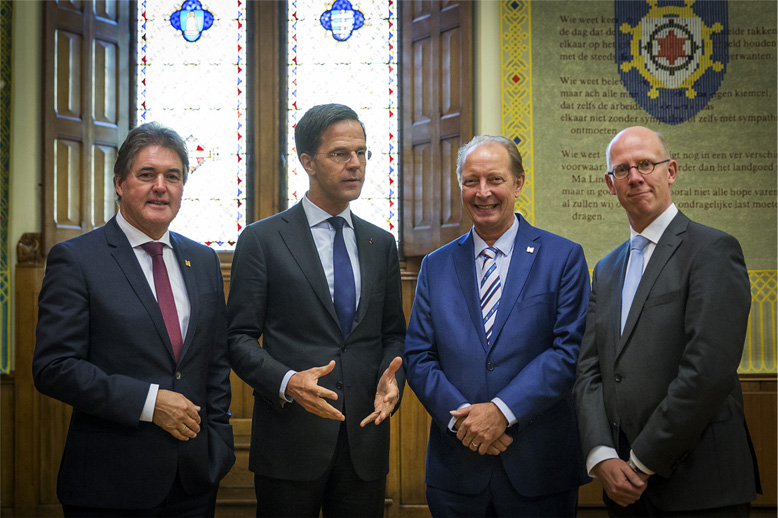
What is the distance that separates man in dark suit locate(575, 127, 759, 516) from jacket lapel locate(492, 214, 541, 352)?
24cm

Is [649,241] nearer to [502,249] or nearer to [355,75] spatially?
[502,249]

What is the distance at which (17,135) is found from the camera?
454 cm

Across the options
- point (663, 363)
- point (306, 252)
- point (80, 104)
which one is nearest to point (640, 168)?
point (663, 363)

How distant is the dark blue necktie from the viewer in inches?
89.7

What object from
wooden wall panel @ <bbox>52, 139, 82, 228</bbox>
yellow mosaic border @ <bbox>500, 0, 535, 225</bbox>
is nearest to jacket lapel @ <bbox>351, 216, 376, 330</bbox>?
yellow mosaic border @ <bbox>500, 0, 535, 225</bbox>

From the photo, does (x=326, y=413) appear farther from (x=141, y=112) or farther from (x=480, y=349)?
(x=141, y=112)

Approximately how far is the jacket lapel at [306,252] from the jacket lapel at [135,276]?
486 mm

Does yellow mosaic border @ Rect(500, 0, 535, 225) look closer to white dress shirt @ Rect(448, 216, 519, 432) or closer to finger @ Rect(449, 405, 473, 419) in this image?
white dress shirt @ Rect(448, 216, 519, 432)

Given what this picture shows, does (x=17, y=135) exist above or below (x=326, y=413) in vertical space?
above

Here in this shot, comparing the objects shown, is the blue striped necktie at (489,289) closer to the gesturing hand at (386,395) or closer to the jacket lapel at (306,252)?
the gesturing hand at (386,395)

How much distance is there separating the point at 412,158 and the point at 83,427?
3202 mm

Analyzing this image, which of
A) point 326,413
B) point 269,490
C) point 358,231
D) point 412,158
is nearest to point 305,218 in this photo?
point 358,231

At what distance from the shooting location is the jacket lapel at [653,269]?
1.99m

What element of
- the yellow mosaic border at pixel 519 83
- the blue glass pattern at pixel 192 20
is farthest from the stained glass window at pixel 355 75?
the yellow mosaic border at pixel 519 83
